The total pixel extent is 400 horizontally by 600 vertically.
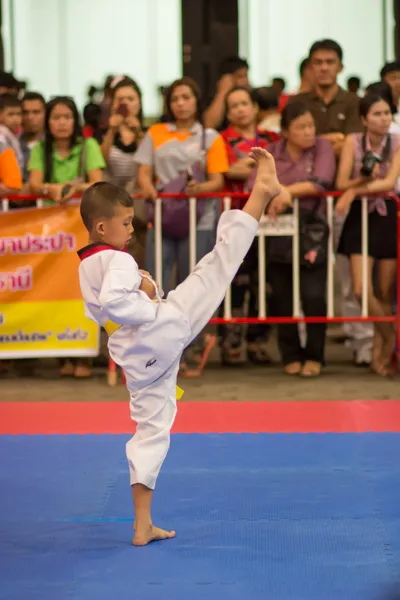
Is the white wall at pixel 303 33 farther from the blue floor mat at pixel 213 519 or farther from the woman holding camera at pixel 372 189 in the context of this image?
the blue floor mat at pixel 213 519

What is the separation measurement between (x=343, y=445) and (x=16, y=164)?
318 cm

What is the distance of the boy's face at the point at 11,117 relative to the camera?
282 inches

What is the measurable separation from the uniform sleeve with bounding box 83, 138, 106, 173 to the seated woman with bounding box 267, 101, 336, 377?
3.67 ft

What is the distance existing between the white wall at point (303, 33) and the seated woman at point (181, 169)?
19.8ft

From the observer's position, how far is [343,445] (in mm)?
Result: 4746

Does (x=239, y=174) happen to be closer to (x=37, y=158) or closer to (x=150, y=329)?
(x=37, y=158)

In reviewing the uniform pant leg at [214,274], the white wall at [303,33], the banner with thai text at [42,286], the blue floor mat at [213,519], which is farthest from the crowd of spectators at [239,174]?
the white wall at [303,33]

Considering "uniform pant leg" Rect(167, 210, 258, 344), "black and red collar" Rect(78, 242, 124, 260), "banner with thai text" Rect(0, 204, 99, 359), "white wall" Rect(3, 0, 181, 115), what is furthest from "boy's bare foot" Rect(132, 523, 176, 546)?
"white wall" Rect(3, 0, 181, 115)

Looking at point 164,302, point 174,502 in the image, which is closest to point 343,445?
point 174,502

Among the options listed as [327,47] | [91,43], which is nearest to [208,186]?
[327,47]

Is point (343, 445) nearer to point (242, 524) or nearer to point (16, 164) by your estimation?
point (242, 524)

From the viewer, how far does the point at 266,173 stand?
3.58 metres

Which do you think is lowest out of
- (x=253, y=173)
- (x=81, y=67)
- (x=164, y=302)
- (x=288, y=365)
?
(x=288, y=365)

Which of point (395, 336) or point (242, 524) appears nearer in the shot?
point (242, 524)
